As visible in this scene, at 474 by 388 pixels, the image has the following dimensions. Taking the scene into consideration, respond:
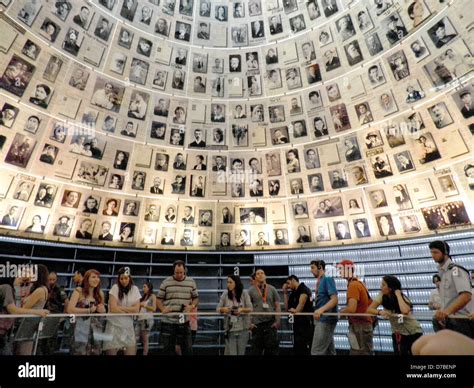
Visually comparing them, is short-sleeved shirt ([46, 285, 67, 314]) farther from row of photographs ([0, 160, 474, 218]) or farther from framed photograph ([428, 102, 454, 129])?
framed photograph ([428, 102, 454, 129])

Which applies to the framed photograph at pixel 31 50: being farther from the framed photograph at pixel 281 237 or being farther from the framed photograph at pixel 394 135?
the framed photograph at pixel 394 135

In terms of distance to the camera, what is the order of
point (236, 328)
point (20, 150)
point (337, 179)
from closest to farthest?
point (236, 328) < point (20, 150) < point (337, 179)

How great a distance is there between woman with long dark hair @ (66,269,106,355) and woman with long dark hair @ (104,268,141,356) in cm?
18

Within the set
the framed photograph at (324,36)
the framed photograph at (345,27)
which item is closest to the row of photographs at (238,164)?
the framed photograph at (345,27)

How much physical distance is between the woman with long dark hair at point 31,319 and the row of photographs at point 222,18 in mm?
7762

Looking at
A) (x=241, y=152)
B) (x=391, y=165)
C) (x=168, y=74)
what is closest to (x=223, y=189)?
(x=241, y=152)

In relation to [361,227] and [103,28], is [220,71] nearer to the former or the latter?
[103,28]

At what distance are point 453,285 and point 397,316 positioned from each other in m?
0.80

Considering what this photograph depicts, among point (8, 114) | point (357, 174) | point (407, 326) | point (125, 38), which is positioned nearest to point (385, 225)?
point (357, 174)

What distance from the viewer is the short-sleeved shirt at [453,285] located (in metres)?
4.06

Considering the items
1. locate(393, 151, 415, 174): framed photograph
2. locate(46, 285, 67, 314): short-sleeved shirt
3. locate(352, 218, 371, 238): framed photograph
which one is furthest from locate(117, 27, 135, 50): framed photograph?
locate(352, 218, 371, 238): framed photograph

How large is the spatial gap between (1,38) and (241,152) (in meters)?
7.75

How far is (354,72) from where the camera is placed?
34.7 feet

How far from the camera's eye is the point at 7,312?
171 inches
